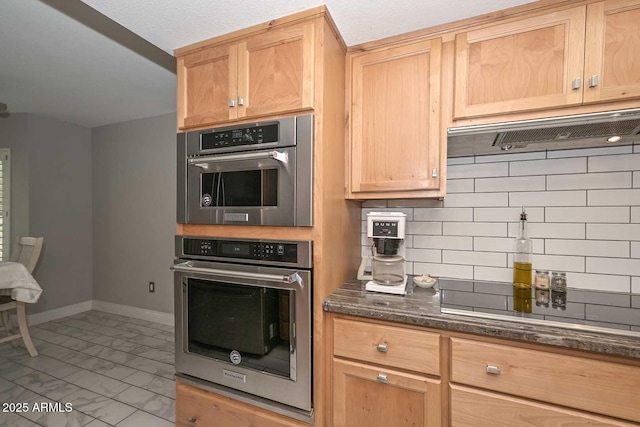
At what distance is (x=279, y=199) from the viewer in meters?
1.32

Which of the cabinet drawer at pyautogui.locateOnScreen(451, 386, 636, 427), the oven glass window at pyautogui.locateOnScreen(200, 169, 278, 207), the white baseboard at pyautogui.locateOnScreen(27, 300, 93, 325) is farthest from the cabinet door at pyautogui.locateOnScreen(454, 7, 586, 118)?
the white baseboard at pyautogui.locateOnScreen(27, 300, 93, 325)

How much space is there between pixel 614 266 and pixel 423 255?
0.91m

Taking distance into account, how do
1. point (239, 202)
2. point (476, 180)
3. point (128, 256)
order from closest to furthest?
point (239, 202), point (476, 180), point (128, 256)

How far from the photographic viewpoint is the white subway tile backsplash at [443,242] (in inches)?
65.5

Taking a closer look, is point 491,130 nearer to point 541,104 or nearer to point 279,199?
point 541,104

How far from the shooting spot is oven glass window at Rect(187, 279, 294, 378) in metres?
1.31

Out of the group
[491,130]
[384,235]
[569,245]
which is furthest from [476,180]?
[384,235]

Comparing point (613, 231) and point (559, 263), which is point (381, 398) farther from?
point (613, 231)

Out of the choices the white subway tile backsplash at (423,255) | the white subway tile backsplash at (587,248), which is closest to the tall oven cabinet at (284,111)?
the white subway tile backsplash at (423,255)

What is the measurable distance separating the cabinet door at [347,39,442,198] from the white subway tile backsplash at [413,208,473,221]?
0.39 metres

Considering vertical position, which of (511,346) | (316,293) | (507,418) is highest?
(316,293)

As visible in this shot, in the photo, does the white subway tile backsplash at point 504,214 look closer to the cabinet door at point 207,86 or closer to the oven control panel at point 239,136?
the oven control panel at point 239,136

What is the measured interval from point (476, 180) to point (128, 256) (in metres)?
3.79

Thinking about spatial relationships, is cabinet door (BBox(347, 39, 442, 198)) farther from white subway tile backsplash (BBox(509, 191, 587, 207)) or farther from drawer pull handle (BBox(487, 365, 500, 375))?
drawer pull handle (BBox(487, 365, 500, 375))
